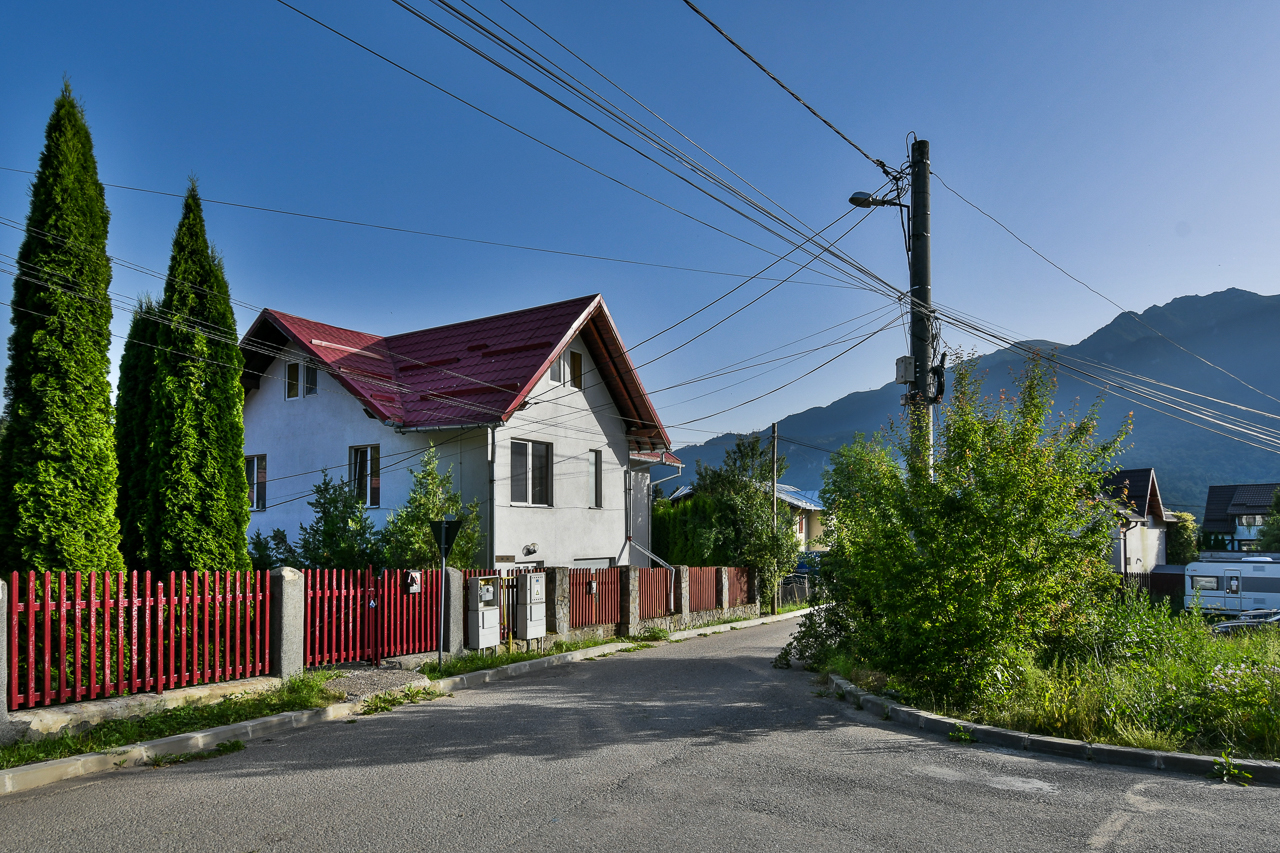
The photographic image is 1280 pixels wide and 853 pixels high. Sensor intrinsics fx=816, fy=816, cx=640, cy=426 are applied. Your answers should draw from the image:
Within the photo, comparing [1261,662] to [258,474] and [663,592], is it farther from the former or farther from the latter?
[258,474]

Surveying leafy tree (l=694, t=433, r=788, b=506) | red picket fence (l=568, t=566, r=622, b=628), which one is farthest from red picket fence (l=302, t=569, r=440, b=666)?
leafy tree (l=694, t=433, r=788, b=506)

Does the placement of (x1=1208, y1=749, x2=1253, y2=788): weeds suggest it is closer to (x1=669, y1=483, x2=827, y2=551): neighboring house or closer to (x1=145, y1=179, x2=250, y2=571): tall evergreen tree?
(x1=145, y1=179, x2=250, y2=571): tall evergreen tree

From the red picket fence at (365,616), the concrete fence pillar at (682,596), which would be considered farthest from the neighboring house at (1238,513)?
the red picket fence at (365,616)

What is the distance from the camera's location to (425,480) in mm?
16500

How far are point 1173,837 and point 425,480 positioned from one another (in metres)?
13.8

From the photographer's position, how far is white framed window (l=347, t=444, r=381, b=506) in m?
20.8

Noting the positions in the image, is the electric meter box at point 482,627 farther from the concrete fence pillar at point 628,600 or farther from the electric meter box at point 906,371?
the electric meter box at point 906,371

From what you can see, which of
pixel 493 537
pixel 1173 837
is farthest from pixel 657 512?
pixel 1173 837

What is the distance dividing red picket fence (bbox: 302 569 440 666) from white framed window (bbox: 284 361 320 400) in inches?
425

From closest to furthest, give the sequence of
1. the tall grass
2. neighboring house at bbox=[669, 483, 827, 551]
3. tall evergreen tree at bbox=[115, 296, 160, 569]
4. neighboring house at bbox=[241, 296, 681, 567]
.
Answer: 1. the tall grass
2. tall evergreen tree at bbox=[115, 296, 160, 569]
3. neighboring house at bbox=[241, 296, 681, 567]
4. neighboring house at bbox=[669, 483, 827, 551]

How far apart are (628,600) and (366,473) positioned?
7737 mm

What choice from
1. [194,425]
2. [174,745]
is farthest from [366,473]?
[174,745]

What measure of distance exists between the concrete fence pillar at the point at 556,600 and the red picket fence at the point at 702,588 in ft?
23.7

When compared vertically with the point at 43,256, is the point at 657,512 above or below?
below
